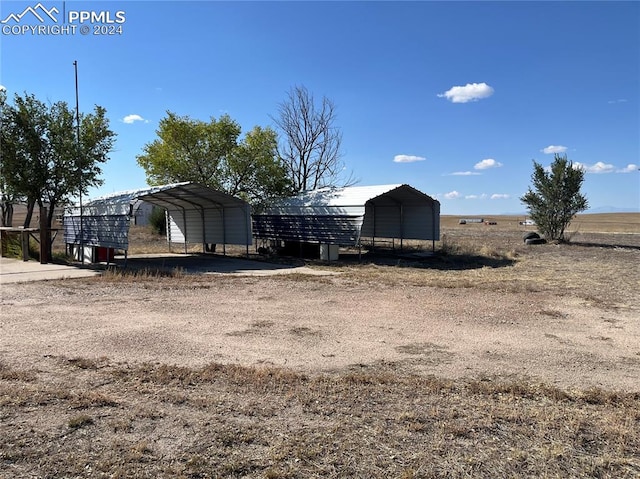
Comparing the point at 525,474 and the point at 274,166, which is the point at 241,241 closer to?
the point at 274,166

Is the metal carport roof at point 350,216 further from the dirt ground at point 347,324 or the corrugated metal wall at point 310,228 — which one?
the dirt ground at point 347,324

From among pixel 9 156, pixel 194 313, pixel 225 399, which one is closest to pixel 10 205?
pixel 9 156

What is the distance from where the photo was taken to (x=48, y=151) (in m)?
16.2

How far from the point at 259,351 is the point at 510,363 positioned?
111 inches

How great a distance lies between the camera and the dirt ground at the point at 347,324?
17.6 ft

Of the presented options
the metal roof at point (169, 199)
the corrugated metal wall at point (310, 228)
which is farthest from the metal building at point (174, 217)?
the corrugated metal wall at point (310, 228)

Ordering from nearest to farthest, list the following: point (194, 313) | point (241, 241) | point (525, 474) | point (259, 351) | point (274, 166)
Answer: point (525, 474) < point (259, 351) < point (194, 313) < point (241, 241) < point (274, 166)

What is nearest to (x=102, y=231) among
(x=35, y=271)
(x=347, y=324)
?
(x=35, y=271)

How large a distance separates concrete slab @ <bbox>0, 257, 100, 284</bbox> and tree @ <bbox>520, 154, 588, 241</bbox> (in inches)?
880

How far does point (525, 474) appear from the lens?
9.94 feet

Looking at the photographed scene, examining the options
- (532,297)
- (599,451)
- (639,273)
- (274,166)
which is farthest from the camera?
(274,166)

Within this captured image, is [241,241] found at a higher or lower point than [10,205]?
lower

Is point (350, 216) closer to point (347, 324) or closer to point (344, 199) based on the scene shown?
point (344, 199)

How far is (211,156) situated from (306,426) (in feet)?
68.2
